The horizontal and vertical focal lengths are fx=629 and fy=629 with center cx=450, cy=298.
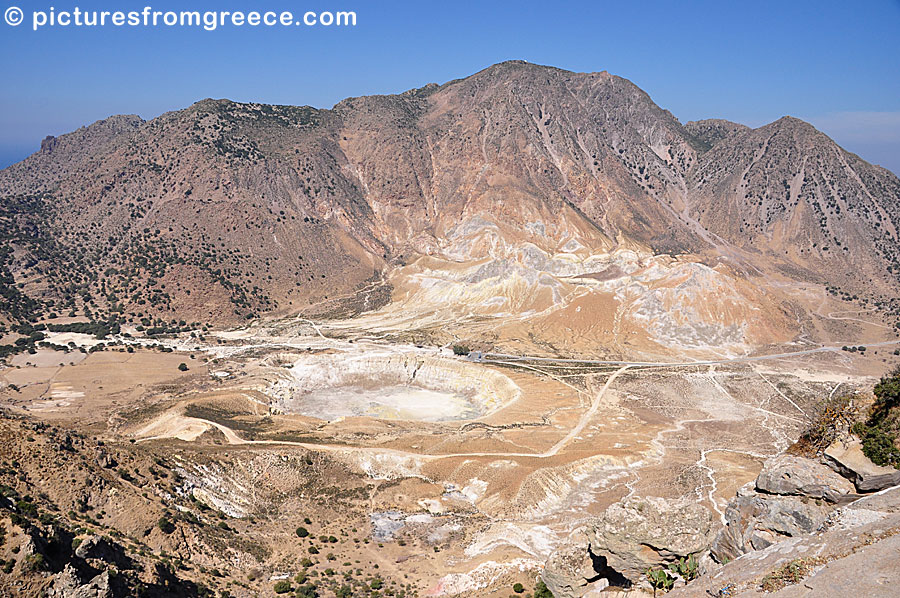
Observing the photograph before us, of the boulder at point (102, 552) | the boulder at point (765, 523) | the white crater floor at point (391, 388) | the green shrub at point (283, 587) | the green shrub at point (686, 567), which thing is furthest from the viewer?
the white crater floor at point (391, 388)

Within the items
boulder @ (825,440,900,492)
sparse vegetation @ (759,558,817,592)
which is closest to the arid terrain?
boulder @ (825,440,900,492)

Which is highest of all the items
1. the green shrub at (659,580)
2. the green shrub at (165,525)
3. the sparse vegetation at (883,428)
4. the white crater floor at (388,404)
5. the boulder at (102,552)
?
the sparse vegetation at (883,428)

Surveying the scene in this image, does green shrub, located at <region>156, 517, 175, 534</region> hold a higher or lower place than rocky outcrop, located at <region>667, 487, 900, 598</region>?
lower

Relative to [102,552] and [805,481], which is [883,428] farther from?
[102,552]

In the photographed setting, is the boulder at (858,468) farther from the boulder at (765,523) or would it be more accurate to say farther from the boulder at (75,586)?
the boulder at (75,586)

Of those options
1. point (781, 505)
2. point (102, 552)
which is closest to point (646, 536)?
point (781, 505)

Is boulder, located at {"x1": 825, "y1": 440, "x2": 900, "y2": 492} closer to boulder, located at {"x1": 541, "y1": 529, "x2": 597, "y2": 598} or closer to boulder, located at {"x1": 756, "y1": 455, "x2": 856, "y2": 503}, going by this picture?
boulder, located at {"x1": 756, "y1": 455, "x2": 856, "y2": 503}

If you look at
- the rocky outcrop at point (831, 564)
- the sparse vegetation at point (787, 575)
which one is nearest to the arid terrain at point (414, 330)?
the rocky outcrop at point (831, 564)
